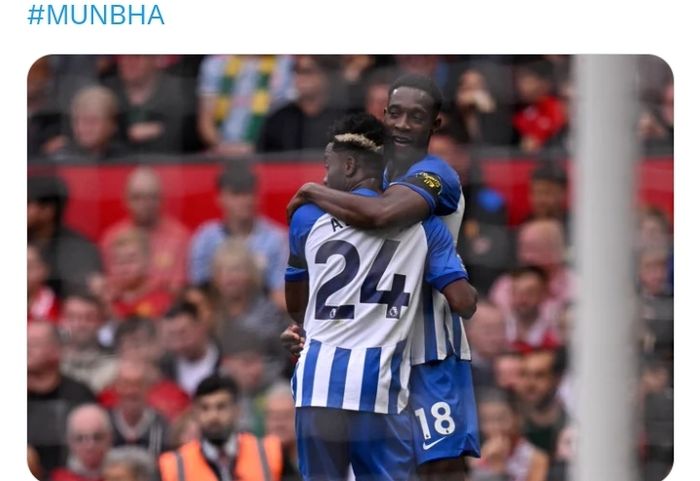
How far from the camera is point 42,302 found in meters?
1.30

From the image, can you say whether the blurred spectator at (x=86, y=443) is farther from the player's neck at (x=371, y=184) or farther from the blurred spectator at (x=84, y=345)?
the player's neck at (x=371, y=184)

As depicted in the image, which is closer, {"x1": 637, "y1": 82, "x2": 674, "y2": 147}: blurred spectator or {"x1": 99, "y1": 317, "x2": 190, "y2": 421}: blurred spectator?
{"x1": 637, "y1": 82, "x2": 674, "y2": 147}: blurred spectator

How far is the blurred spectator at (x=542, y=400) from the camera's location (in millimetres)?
1293

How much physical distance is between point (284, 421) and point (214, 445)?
9 cm

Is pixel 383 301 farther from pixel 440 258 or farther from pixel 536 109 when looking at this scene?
pixel 536 109

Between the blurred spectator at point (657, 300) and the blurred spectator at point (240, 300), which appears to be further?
the blurred spectator at point (240, 300)

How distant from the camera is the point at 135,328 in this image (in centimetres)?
132

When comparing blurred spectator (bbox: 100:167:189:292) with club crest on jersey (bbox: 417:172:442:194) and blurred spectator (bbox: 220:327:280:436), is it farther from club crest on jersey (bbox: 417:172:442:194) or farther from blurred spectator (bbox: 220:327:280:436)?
club crest on jersey (bbox: 417:172:442:194)

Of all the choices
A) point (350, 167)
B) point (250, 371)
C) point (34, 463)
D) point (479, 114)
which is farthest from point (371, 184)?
point (34, 463)

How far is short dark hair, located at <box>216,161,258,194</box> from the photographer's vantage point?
4.25 ft

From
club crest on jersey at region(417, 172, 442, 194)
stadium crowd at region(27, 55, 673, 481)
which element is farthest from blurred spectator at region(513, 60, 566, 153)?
club crest on jersey at region(417, 172, 442, 194)

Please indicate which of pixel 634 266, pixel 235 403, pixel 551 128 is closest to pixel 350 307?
pixel 235 403

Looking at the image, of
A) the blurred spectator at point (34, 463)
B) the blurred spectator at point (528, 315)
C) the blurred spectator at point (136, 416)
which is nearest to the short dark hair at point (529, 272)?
the blurred spectator at point (528, 315)

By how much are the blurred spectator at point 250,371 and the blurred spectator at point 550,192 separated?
13.0 inches
